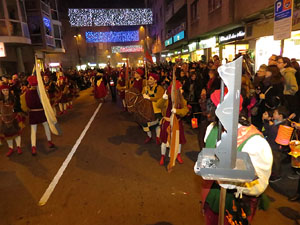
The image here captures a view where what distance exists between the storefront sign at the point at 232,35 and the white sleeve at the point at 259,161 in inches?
487

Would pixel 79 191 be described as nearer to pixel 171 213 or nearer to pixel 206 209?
pixel 171 213

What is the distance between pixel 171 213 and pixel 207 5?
16927mm

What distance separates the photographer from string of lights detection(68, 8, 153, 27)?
2183 inches

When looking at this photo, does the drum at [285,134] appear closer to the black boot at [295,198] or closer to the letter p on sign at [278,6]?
the black boot at [295,198]

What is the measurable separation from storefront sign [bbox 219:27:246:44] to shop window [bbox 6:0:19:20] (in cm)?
2154

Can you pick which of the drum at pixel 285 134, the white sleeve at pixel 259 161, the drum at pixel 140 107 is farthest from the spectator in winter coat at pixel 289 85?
the white sleeve at pixel 259 161

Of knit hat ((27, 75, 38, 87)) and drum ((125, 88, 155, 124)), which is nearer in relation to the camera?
knit hat ((27, 75, 38, 87))

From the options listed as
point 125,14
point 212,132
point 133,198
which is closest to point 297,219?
point 212,132

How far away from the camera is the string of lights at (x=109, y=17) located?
55.4 meters

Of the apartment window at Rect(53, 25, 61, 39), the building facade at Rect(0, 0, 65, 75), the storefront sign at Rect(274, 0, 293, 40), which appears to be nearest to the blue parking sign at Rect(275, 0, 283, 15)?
the storefront sign at Rect(274, 0, 293, 40)

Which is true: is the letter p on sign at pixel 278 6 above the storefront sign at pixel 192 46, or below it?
below

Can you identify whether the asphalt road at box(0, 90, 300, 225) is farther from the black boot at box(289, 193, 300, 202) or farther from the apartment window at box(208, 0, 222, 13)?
the apartment window at box(208, 0, 222, 13)

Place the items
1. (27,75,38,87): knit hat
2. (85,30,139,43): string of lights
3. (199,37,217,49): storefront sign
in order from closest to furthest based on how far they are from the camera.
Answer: (27,75,38,87): knit hat, (199,37,217,49): storefront sign, (85,30,139,43): string of lights

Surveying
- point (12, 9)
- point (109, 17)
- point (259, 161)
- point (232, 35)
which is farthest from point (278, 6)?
point (109, 17)
